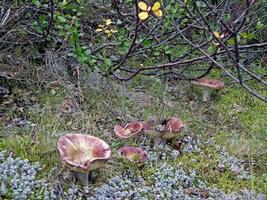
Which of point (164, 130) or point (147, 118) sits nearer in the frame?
point (164, 130)

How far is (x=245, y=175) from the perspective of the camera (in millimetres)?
2451

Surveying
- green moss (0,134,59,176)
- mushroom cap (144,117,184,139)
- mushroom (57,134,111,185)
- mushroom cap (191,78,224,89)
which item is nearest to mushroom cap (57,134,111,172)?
mushroom (57,134,111,185)

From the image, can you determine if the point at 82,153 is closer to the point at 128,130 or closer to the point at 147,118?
the point at 128,130

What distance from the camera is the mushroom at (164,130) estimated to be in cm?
252

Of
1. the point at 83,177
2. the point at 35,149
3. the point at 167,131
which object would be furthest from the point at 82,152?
the point at 167,131

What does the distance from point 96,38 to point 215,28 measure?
975mm

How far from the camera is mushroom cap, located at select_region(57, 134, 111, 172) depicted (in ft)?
6.66

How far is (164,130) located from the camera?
8.25 feet

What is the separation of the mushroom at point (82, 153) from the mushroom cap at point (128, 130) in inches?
11.8

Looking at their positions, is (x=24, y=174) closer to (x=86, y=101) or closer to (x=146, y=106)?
(x=86, y=101)

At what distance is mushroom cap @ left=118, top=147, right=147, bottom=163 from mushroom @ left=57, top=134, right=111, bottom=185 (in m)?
0.21

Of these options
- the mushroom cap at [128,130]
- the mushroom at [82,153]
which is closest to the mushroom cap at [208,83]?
the mushroom cap at [128,130]

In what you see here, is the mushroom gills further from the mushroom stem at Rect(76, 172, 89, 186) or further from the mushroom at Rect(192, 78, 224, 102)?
the mushroom at Rect(192, 78, 224, 102)

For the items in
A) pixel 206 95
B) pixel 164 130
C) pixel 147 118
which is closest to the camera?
pixel 164 130
